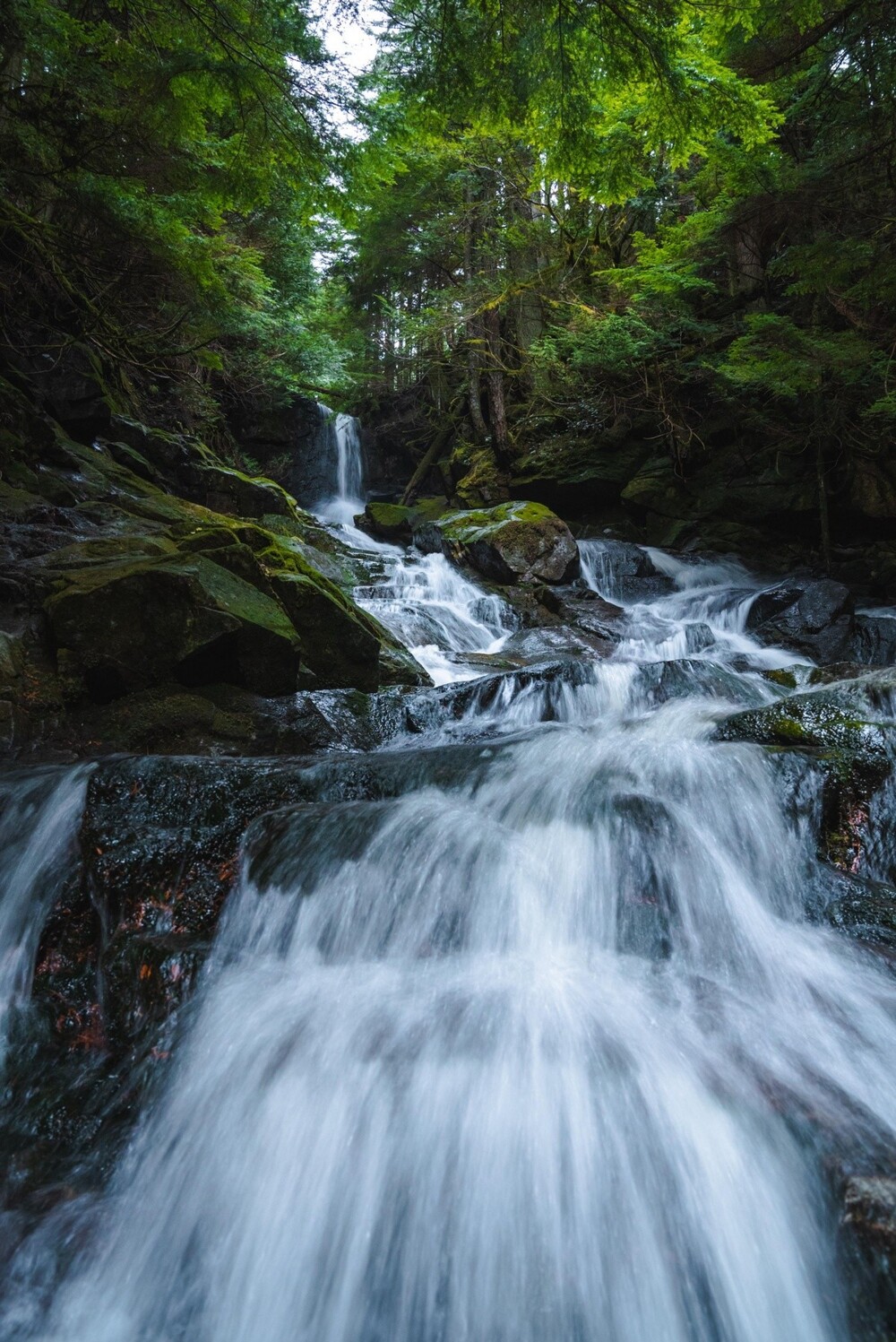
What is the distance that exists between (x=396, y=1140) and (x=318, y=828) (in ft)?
5.66

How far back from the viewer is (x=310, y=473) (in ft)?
74.0

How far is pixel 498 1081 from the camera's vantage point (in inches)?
100.0

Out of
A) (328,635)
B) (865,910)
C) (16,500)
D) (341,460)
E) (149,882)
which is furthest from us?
(341,460)

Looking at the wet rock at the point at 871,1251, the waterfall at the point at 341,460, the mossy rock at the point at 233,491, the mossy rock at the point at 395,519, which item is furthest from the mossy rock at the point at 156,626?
the waterfall at the point at 341,460

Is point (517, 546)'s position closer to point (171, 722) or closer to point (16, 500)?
point (16, 500)

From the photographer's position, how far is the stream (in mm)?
2031

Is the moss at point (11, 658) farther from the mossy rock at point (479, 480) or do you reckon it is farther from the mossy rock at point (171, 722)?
the mossy rock at point (479, 480)

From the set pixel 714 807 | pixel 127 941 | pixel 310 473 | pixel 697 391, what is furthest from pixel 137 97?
pixel 310 473

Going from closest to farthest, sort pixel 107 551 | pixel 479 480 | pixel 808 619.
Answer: pixel 107 551
pixel 808 619
pixel 479 480

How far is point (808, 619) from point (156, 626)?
9.60m

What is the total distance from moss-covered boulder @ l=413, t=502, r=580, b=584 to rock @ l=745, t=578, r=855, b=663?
369 centimetres

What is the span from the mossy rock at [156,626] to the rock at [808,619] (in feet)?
26.9

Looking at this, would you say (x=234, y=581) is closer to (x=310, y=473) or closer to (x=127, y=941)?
(x=127, y=941)

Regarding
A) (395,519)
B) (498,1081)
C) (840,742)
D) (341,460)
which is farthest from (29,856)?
(341,460)
